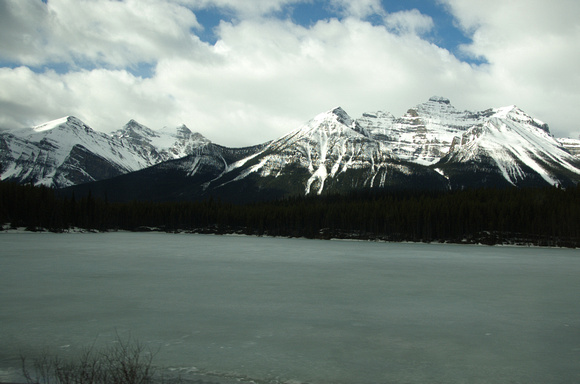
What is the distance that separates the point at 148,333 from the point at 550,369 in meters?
13.9

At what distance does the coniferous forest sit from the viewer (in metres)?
122

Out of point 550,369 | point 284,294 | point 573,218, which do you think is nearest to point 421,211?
point 573,218

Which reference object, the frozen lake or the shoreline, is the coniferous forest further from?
the frozen lake

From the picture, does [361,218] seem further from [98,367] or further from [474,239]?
[98,367]

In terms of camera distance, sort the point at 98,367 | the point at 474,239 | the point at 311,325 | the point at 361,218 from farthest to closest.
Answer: the point at 361,218
the point at 474,239
the point at 311,325
the point at 98,367

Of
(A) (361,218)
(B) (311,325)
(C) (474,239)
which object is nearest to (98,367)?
(B) (311,325)

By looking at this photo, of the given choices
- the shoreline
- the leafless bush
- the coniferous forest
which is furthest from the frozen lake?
the coniferous forest

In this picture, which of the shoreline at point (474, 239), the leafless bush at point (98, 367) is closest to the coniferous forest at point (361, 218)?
the shoreline at point (474, 239)

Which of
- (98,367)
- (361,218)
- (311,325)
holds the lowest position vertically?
(311,325)

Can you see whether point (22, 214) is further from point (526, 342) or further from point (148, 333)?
point (526, 342)

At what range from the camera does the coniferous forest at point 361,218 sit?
12212cm

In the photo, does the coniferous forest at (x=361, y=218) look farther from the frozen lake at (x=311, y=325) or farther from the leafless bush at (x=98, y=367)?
the leafless bush at (x=98, y=367)

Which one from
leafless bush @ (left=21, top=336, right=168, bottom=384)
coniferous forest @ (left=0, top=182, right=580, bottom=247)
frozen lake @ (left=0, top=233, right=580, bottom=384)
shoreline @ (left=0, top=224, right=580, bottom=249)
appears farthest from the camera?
coniferous forest @ (left=0, top=182, right=580, bottom=247)

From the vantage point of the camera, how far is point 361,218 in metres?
149
